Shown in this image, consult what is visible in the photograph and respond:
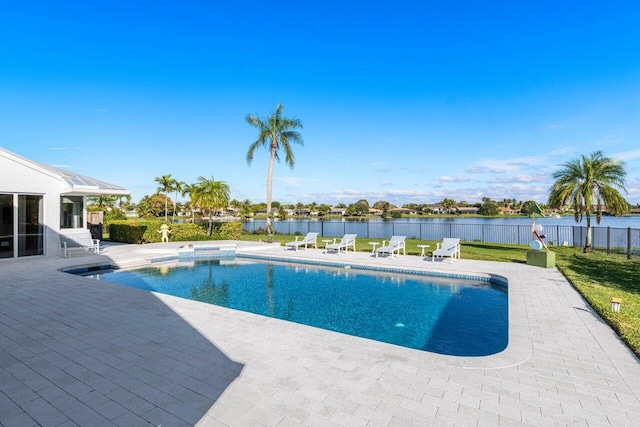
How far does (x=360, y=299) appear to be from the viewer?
752cm

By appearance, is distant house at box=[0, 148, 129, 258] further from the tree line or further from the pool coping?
the tree line

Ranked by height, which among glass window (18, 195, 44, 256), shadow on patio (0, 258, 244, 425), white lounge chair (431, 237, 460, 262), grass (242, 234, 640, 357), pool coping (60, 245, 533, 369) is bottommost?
pool coping (60, 245, 533, 369)

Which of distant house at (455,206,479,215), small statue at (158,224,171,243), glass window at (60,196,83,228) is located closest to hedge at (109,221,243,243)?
small statue at (158,224,171,243)

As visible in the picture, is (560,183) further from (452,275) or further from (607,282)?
(452,275)

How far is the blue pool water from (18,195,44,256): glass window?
3.10 meters

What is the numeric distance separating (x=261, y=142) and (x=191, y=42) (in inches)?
242

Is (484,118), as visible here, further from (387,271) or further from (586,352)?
(586,352)

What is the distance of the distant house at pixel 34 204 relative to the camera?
10133mm

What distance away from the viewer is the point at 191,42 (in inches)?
565

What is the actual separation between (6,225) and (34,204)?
997mm

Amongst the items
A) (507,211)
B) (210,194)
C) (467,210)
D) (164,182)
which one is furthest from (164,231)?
(467,210)

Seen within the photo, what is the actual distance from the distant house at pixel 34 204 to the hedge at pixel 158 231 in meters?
4.23

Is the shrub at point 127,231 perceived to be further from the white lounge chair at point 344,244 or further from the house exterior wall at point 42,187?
the white lounge chair at point 344,244

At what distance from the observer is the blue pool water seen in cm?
541
